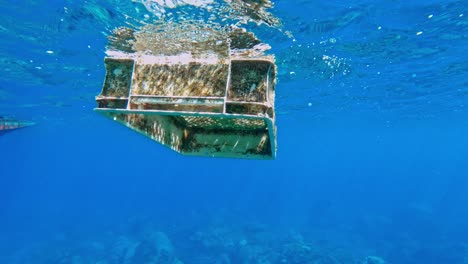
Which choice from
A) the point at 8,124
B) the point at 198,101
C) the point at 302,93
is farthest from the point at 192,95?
the point at 302,93

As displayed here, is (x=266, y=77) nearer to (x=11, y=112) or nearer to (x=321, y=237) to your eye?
(x=321, y=237)

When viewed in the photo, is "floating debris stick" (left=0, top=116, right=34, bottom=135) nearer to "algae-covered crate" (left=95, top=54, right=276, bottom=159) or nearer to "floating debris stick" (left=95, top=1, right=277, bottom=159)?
"floating debris stick" (left=95, top=1, right=277, bottom=159)

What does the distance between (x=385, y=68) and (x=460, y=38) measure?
175 inches

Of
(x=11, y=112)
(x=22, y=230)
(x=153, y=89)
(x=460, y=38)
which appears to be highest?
(x=460, y=38)

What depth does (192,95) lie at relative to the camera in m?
4.80

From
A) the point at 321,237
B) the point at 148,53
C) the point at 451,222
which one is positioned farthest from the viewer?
the point at 451,222

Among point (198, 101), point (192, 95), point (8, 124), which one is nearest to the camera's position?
point (198, 101)

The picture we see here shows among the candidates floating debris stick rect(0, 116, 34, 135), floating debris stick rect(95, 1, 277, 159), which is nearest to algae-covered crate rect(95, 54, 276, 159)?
floating debris stick rect(95, 1, 277, 159)

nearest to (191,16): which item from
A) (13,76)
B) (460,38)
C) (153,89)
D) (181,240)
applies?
(153,89)

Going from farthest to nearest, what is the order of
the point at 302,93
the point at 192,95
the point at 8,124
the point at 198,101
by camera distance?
the point at 302,93 < the point at 8,124 < the point at 192,95 < the point at 198,101

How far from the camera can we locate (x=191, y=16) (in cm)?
797

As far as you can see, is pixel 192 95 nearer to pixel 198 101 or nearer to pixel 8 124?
pixel 198 101

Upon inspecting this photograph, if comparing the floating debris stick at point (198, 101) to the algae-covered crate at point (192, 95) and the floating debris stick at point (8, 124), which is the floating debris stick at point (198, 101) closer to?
the algae-covered crate at point (192, 95)

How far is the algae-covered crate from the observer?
4.46 meters
